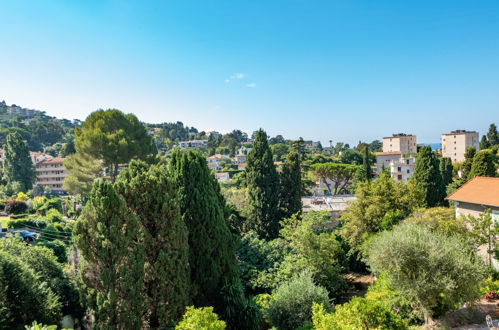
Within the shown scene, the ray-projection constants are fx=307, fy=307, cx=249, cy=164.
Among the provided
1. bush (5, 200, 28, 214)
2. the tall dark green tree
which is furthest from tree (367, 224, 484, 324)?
bush (5, 200, 28, 214)

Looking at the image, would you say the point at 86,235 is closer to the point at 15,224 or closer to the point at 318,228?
the point at 318,228

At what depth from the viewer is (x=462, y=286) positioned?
31.9ft

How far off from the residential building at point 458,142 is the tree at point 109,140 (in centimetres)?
8441

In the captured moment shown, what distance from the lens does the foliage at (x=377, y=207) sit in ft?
55.2

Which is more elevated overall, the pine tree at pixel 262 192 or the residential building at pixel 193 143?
the residential building at pixel 193 143

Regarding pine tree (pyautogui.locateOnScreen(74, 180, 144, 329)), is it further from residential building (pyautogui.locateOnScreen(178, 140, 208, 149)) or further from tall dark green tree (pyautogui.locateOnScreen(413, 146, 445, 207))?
residential building (pyautogui.locateOnScreen(178, 140, 208, 149))

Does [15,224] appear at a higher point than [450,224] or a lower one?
lower

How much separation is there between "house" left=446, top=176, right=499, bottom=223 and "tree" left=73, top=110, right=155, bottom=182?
2206 centimetres

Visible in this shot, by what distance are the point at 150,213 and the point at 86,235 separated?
206 cm

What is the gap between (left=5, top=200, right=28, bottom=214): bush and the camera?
30188 millimetres

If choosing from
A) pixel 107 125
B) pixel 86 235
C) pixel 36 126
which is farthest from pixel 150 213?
pixel 36 126

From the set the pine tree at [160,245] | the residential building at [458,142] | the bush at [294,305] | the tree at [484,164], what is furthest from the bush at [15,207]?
the residential building at [458,142]

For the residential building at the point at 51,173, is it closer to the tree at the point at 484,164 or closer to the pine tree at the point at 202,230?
the pine tree at the point at 202,230

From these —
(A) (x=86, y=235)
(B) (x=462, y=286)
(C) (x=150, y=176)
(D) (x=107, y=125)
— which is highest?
(D) (x=107, y=125)
